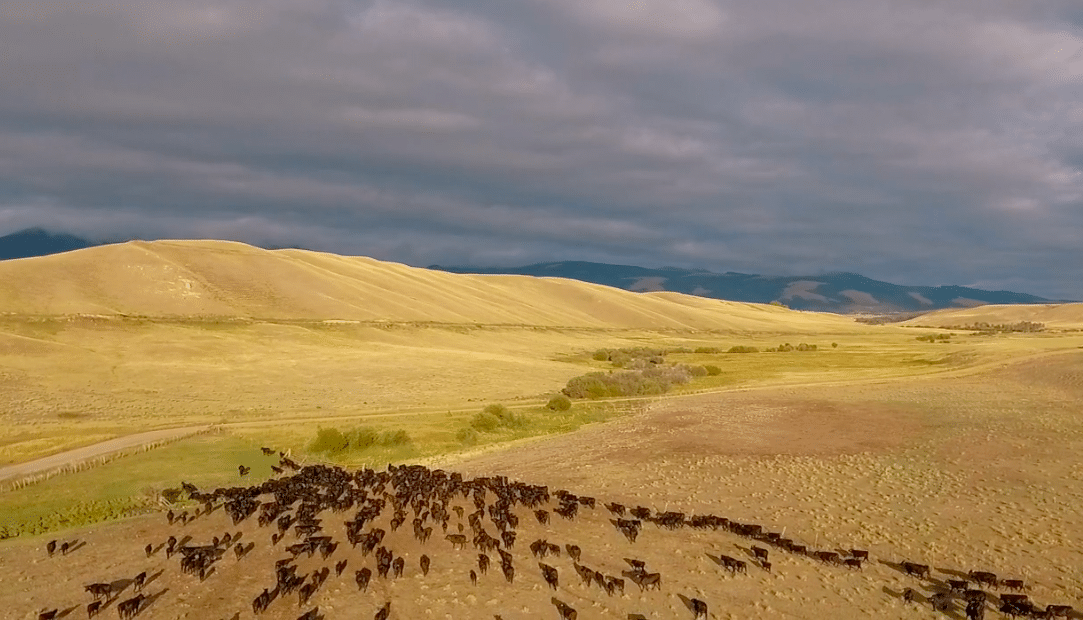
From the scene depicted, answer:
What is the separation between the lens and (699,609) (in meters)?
15.2

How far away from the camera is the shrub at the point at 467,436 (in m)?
36.1

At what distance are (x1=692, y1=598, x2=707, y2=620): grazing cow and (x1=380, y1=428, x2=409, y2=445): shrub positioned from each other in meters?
22.6

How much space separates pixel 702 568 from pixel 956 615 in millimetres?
5656

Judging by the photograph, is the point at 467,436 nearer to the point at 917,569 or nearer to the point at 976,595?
the point at 917,569

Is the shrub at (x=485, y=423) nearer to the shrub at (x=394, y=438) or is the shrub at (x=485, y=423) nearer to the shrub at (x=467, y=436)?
the shrub at (x=467, y=436)

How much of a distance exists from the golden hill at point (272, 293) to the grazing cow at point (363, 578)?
7459 cm

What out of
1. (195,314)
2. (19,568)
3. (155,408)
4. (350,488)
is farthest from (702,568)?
(195,314)

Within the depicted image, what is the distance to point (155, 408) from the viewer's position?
4409cm

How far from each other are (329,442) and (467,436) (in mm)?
6941

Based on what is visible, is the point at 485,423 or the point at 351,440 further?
the point at 485,423

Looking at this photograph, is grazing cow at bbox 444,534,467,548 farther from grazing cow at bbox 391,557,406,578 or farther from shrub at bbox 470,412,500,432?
shrub at bbox 470,412,500,432

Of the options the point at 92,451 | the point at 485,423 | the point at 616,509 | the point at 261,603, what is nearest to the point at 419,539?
the point at 261,603

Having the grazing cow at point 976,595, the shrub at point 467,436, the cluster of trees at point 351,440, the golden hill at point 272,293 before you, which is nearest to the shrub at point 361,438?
the cluster of trees at point 351,440

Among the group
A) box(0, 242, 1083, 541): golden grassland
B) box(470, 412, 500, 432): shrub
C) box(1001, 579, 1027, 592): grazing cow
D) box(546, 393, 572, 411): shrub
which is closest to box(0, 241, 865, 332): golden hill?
box(0, 242, 1083, 541): golden grassland
